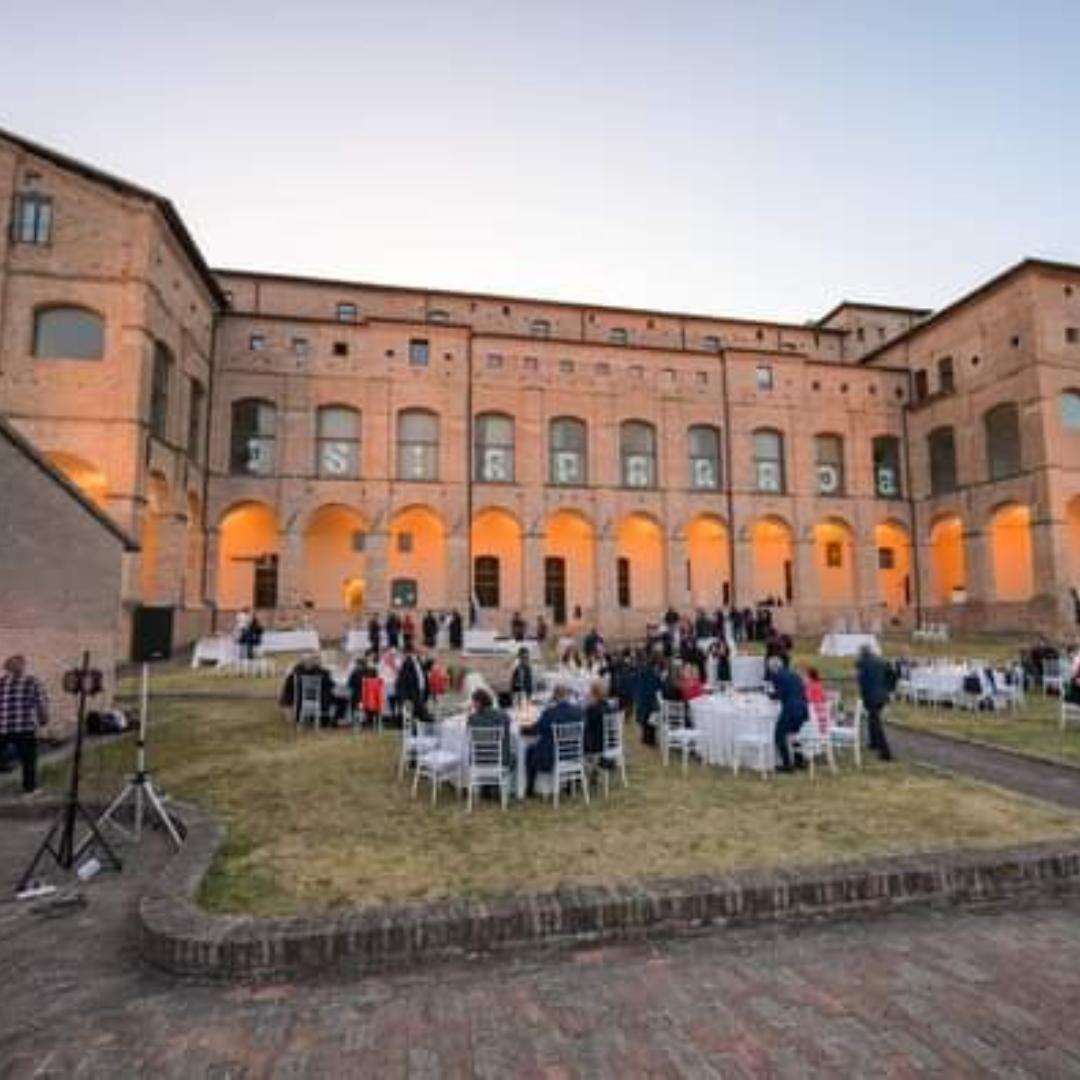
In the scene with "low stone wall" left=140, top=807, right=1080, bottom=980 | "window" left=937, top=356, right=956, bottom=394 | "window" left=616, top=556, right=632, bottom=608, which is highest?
"window" left=937, top=356, right=956, bottom=394

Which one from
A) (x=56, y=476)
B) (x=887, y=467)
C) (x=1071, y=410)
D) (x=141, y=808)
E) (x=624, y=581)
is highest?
(x=1071, y=410)

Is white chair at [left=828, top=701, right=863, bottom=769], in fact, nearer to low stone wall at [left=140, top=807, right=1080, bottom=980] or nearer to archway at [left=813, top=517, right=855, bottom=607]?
low stone wall at [left=140, top=807, right=1080, bottom=980]

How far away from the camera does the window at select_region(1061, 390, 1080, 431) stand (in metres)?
23.2

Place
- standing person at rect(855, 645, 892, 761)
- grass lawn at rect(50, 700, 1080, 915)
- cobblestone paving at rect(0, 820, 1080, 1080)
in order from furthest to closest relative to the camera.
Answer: standing person at rect(855, 645, 892, 761)
grass lawn at rect(50, 700, 1080, 915)
cobblestone paving at rect(0, 820, 1080, 1080)

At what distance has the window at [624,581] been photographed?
88.8 ft

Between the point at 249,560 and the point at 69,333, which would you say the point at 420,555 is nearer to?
the point at 249,560

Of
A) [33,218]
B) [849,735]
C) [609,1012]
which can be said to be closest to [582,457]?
[33,218]

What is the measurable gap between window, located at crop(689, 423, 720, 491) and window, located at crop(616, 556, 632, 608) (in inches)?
171

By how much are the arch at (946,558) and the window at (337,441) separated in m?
24.2

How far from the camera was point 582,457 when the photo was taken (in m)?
25.8

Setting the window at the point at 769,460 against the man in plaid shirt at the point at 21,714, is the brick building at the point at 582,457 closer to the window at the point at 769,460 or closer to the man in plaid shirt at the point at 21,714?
the window at the point at 769,460

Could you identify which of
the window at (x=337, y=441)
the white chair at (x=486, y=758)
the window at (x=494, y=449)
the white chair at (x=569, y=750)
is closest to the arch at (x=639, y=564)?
the window at (x=494, y=449)

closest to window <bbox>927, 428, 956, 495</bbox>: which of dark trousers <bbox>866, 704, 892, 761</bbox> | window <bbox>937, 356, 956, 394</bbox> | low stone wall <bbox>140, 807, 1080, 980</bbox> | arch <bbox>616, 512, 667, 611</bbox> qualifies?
window <bbox>937, 356, 956, 394</bbox>

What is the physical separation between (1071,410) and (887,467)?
6.56 metres
